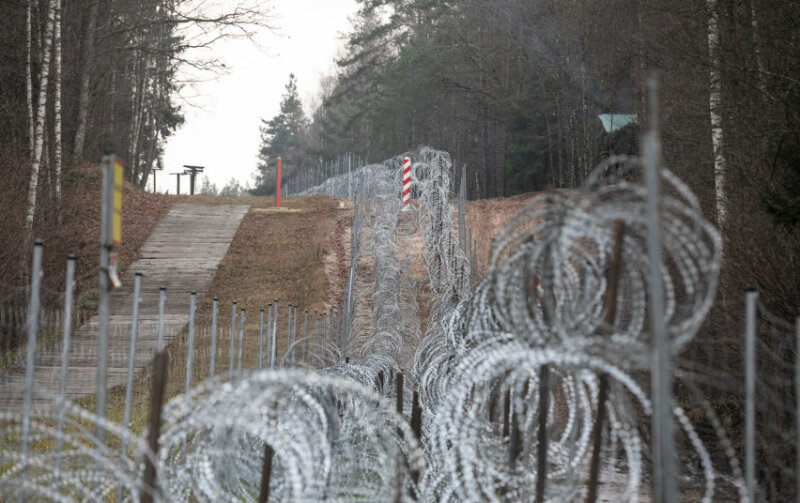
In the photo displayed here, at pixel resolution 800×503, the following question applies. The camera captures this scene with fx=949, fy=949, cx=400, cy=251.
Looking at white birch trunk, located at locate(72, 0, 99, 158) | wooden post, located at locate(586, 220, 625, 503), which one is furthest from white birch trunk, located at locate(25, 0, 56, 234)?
wooden post, located at locate(586, 220, 625, 503)

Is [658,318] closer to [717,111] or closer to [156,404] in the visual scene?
[156,404]

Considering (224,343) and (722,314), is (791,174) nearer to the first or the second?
(722,314)

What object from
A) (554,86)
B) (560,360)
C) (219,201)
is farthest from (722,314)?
(554,86)

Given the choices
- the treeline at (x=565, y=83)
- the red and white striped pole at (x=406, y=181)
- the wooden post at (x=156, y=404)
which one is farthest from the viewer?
the red and white striped pole at (x=406, y=181)

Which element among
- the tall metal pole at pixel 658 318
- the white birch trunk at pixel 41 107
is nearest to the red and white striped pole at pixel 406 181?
the white birch trunk at pixel 41 107

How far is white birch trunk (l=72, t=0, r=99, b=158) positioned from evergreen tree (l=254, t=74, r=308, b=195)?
4477cm

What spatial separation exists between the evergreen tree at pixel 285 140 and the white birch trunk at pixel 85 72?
44767mm

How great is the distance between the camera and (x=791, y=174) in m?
7.50

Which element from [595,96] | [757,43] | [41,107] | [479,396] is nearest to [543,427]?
[479,396]

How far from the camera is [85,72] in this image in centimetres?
1808

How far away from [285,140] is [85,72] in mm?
52894

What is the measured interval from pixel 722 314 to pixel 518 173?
22979 mm

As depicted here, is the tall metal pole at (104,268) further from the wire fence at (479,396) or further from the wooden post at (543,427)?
the wooden post at (543,427)

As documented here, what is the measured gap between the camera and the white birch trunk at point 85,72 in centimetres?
1805
